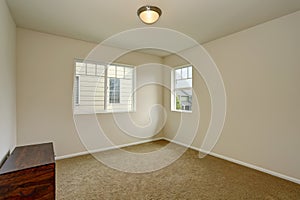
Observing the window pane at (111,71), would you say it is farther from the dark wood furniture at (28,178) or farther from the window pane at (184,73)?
the dark wood furniture at (28,178)

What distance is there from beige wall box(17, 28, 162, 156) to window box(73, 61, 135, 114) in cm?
23

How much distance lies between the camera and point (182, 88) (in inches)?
171

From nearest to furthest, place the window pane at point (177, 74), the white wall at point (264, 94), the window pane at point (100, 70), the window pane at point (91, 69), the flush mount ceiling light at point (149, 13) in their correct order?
the flush mount ceiling light at point (149, 13)
the white wall at point (264, 94)
the window pane at point (91, 69)
the window pane at point (100, 70)
the window pane at point (177, 74)

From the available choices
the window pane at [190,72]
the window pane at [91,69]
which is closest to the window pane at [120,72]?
the window pane at [91,69]

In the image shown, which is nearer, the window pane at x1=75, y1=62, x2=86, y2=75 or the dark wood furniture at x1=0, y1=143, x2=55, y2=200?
the dark wood furniture at x1=0, y1=143, x2=55, y2=200

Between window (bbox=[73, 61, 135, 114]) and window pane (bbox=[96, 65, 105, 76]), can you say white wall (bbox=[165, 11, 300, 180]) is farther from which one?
window pane (bbox=[96, 65, 105, 76])

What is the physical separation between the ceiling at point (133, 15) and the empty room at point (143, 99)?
19mm

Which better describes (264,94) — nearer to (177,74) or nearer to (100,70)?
(177,74)

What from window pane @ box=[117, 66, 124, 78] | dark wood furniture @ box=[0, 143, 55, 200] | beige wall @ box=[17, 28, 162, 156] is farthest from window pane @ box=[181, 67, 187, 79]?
dark wood furniture @ box=[0, 143, 55, 200]

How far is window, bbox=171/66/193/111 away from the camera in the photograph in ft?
13.6

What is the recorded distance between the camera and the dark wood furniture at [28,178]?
1.44 m

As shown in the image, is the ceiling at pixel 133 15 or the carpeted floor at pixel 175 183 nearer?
the carpeted floor at pixel 175 183

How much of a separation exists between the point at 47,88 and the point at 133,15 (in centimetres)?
219

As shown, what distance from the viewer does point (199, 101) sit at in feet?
12.4
